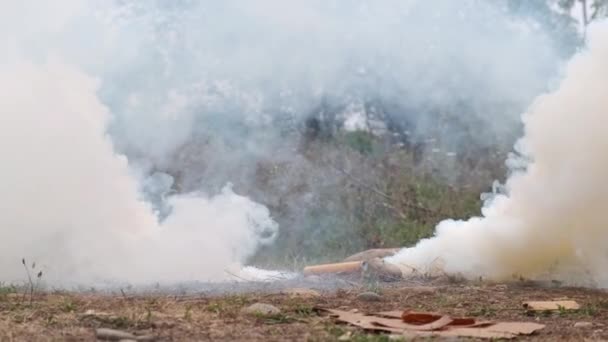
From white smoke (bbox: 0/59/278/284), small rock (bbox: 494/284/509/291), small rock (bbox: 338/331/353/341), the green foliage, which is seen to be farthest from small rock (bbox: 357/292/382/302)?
the green foliage

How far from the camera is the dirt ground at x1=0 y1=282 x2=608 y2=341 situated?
18.8 ft

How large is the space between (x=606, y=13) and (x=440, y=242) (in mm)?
8204

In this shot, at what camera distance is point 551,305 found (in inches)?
282

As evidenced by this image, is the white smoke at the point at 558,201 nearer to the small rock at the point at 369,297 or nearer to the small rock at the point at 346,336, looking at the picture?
the small rock at the point at 369,297

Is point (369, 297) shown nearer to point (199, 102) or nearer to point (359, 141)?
point (199, 102)

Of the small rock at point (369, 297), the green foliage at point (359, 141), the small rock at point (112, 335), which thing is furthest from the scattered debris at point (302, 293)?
the green foliage at point (359, 141)

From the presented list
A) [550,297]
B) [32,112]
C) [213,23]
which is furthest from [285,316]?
[213,23]

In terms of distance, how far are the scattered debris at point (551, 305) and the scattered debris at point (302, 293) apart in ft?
5.63

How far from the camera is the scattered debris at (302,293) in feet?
24.7

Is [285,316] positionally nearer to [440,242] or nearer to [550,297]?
[550,297]

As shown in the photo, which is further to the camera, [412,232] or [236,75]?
[412,232]

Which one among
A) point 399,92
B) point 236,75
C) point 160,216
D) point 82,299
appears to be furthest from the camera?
point 399,92

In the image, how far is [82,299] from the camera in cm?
721

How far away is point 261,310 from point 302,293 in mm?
1253
